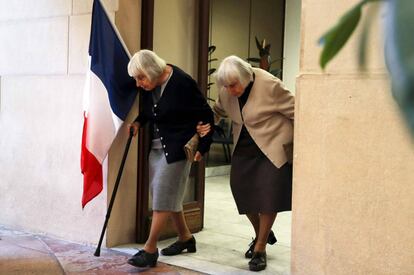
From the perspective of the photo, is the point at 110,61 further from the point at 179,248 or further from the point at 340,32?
the point at 340,32

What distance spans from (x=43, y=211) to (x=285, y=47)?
5142 mm

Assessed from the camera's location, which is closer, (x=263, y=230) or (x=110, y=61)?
(x=263, y=230)

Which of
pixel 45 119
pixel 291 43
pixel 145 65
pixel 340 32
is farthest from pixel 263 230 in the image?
pixel 291 43

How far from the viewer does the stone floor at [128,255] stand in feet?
11.1

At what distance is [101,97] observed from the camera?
3.70m

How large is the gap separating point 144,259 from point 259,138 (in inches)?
40.0

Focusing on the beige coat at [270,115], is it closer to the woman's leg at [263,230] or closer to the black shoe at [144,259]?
the woman's leg at [263,230]

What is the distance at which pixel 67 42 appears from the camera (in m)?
4.04

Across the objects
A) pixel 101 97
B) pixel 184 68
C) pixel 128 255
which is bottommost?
pixel 128 255

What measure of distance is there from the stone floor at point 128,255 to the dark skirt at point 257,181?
0.40 meters

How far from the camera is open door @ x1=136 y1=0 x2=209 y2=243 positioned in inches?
152

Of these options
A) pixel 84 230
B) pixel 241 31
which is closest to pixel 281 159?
pixel 84 230

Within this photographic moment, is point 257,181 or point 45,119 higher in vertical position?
point 45,119

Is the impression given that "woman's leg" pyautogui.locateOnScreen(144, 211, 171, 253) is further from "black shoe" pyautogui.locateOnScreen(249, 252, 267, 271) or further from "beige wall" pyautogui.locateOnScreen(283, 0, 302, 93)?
"beige wall" pyautogui.locateOnScreen(283, 0, 302, 93)
